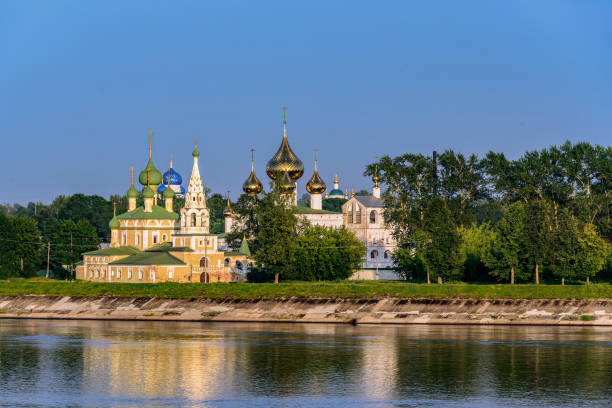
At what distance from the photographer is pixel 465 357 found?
4909 centimetres

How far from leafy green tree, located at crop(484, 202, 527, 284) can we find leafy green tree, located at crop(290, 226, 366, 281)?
391 inches

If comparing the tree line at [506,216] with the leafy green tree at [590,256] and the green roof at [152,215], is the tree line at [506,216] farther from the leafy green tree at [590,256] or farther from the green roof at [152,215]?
the green roof at [152,215]

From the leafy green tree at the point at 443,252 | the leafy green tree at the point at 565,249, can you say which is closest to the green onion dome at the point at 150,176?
the leafy green tree at the point at 443,252

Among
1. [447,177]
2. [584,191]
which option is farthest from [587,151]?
[447,177]

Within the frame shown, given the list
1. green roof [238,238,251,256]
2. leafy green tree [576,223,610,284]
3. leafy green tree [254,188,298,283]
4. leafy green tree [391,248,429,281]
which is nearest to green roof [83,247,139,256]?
green roof [238,238,251,256]

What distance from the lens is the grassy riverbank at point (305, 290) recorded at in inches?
2601

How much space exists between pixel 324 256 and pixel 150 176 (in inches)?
919

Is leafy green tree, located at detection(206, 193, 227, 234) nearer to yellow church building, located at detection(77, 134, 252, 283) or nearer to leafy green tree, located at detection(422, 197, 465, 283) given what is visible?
yellow church building, located at detection(77, 134, 252, 283)

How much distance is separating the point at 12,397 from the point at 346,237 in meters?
41.3

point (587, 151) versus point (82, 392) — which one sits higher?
point (587, 151)

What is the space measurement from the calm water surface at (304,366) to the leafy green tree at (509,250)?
31.1 ft

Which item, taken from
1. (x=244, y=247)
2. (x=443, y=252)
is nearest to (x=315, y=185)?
(x=244, y=247)

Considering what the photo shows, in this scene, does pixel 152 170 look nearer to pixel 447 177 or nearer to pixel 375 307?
pixel 447 177

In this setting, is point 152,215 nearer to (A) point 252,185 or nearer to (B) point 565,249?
(A) point 252,185
